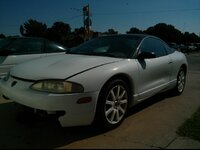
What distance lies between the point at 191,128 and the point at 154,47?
5.91ft

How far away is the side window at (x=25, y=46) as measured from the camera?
21.8 feet

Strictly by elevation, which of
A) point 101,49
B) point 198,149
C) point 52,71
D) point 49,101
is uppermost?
point 101,49

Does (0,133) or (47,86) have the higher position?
(47,86)

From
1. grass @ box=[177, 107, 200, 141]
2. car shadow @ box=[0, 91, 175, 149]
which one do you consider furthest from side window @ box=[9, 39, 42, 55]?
grass @ box=[177, 107, 200, 141]

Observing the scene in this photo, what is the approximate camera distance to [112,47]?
479 cm

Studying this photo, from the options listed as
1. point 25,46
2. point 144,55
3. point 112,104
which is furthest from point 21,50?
point 112,104

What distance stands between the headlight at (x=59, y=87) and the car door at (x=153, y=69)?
1298 millimetres

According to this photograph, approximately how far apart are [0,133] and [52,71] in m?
1.06

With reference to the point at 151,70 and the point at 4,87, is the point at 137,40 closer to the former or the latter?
the point at 151,70

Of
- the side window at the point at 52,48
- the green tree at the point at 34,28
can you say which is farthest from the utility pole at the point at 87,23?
the green tree at the point at 34,28

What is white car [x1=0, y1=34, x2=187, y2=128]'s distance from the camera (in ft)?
11.3

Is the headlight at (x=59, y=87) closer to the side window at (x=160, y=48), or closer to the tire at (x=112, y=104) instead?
the tire at (x=112, y=104)

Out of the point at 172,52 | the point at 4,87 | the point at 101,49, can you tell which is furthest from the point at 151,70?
the point at 4,87

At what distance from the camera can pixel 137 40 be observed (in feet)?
16.0
